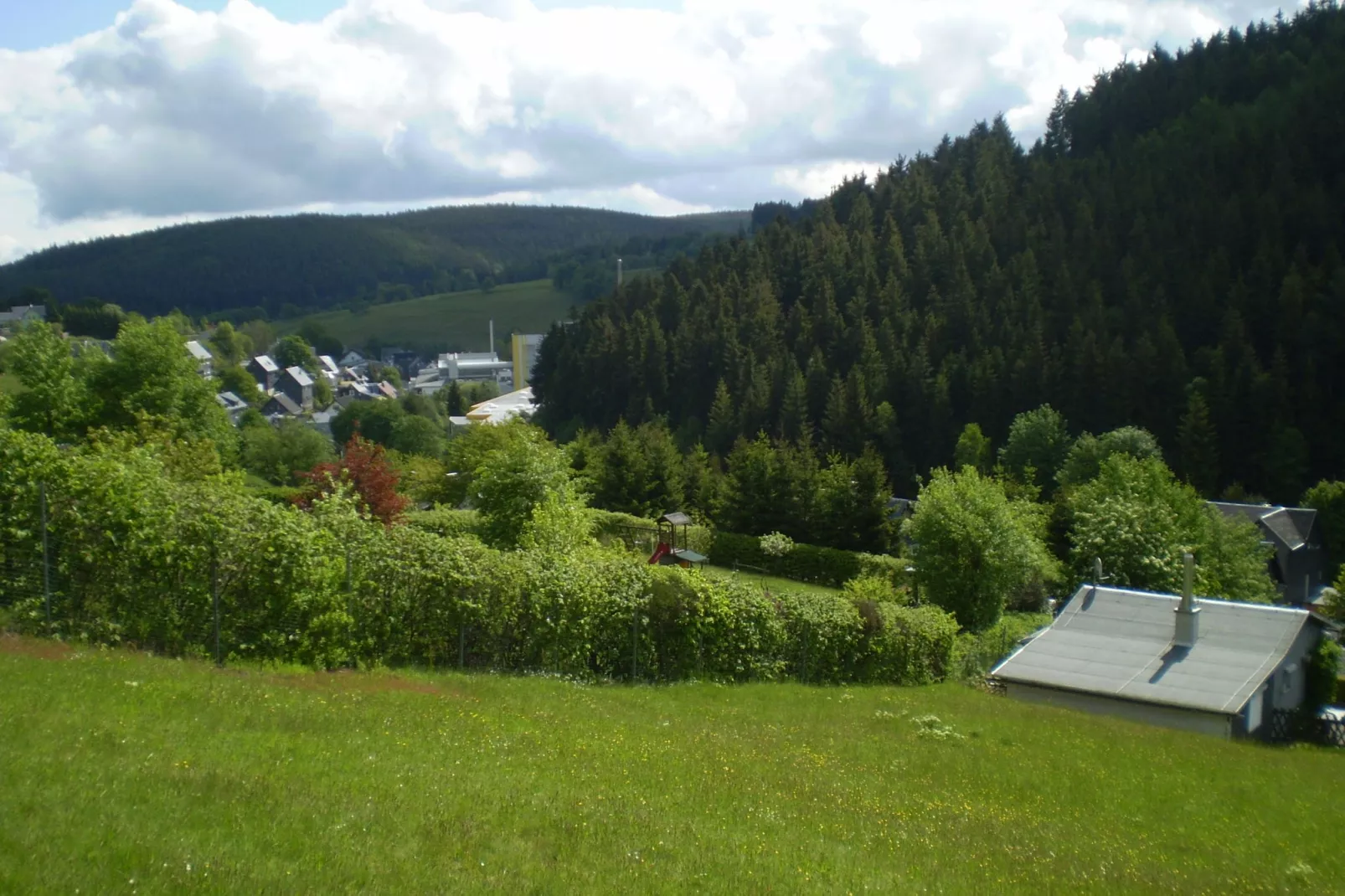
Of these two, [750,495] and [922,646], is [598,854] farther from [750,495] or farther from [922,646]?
[750,495]

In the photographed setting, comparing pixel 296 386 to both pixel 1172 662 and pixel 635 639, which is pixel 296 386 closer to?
pixel 635 639

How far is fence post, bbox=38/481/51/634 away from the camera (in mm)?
15727

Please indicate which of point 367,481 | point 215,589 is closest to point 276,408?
point 367,481

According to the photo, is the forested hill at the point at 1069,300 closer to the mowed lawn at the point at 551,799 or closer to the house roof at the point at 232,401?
the house roof at the point at 232,401

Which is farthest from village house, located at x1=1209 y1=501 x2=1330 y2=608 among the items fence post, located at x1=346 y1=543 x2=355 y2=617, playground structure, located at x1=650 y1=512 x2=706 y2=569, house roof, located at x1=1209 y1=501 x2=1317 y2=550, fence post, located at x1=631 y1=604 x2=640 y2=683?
fence post, located at x1=346 y1=543 x2=355 y2=617

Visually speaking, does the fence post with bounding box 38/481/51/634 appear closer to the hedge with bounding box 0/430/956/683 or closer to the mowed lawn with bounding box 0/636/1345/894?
the hedge with bounding box 0/430/956/683

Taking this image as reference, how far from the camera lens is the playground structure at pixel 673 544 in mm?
43188

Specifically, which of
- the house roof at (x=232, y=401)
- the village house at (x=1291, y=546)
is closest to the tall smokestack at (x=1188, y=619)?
the village house at (x=1291, y=546)

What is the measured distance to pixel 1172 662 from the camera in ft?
90.5

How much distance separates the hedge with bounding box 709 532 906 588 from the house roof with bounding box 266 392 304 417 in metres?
94.7

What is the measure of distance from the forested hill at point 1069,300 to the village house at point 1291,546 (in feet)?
28.6

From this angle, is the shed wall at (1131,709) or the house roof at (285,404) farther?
the house roof at (285,404)

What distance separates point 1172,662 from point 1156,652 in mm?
734

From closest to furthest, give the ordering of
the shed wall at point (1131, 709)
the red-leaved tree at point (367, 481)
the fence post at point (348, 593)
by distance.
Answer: the fence post at point (348, 593)
the shed wall at point (1131, 709)
the red-leaved tree at point (367, 481)
